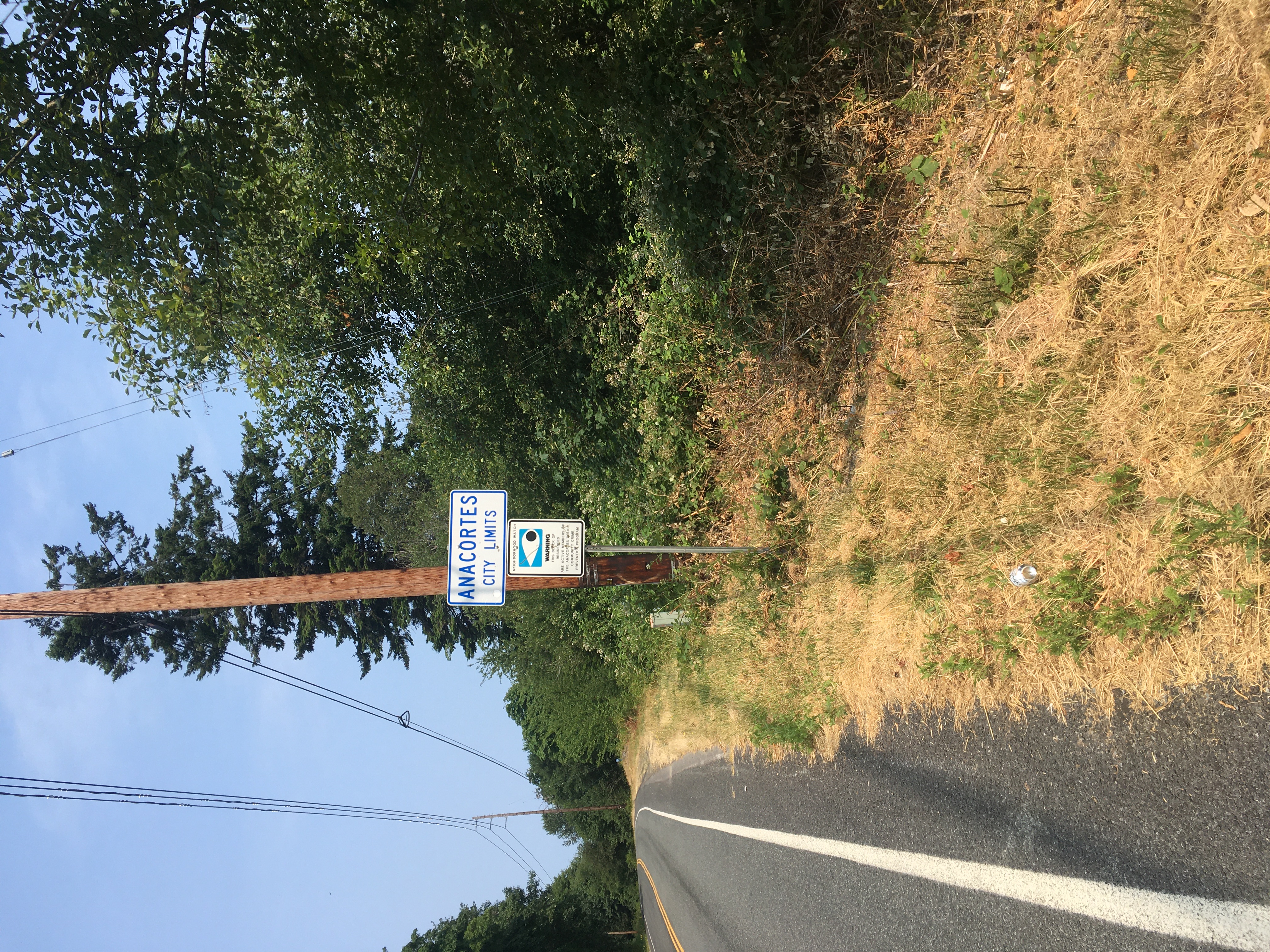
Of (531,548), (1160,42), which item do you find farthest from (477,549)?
(1160,42)

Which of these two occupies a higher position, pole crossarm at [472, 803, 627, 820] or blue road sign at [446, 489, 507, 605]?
blue road sign at [446, 489, 507, 605]

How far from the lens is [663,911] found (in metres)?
15.4

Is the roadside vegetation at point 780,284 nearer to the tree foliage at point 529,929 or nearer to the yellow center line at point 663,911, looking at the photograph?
the yellow center line at point 663,911

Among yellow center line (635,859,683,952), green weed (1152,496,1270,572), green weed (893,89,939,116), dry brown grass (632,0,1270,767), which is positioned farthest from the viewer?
yellow center line (635,859,683,952)

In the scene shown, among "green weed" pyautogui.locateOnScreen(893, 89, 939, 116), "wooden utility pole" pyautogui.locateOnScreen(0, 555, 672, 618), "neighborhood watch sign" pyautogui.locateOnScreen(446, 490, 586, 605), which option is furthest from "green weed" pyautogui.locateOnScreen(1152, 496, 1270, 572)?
"wooden utility pole" pyautogui.locateOnScreen(0, 555, 672, 618)

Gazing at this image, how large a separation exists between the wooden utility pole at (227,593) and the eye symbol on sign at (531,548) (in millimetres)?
992

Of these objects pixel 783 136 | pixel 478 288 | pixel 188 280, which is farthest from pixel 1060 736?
pixel 478 288

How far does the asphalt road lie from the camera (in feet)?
10.2

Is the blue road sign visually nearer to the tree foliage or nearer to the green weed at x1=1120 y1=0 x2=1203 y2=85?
the green weed at x1=1120 y1=0 x2=1203 y2=85

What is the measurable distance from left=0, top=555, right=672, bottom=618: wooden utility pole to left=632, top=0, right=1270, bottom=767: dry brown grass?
124 inches

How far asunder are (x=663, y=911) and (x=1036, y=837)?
44.4 feet

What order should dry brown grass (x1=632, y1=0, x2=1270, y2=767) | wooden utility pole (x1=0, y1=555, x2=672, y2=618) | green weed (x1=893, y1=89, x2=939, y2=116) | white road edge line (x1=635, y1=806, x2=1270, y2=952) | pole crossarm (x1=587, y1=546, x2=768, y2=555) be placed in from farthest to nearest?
wooden utility pole (x1=0, y1=555, x2=672, y2=618), pole crossarm (x1=587, y1=546, x2=768, y2=555), green weed (x1=893, y1=89, x2=939, y2=116), dry brown grass (x1=632, y1=0, x2=1270, y2=767), white road edge line (x1=635, y1=806, x2=1270, y2=952)

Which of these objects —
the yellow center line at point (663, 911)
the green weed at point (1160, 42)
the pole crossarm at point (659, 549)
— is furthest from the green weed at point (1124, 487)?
the yellow center line at point (663, 911)

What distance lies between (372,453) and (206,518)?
8.40 metres
